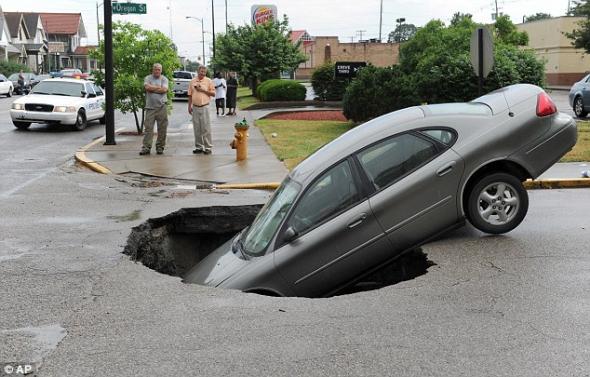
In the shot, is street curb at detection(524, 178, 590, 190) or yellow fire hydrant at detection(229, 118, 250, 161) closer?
street curb at detection(524, 178, 590, 190)

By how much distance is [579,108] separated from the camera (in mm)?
23828

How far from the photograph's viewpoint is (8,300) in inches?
231

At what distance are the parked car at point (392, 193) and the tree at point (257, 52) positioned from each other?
37430mm

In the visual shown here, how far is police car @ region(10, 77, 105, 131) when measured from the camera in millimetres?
22188

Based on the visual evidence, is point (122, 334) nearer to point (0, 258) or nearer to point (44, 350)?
point (44, 350)

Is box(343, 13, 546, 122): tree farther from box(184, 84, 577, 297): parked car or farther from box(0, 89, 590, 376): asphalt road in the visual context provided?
box(184, 84, 577, 297): parked car

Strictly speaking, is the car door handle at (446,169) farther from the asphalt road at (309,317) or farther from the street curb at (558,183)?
the street curb at (558,183)

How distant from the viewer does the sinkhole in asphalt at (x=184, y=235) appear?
8461mm

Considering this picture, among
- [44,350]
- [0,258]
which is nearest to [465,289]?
[44,350]

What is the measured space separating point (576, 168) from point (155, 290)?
28.4 feet

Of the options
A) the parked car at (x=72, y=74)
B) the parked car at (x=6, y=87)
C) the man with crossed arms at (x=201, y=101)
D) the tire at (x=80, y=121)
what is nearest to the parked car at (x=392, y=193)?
the man with crossed arms at (x=201, y=101)

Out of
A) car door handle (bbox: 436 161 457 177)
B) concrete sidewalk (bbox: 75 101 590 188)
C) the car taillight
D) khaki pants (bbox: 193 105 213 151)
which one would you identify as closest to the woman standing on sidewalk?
concrete sidewalk (bbox: 75 101 590 188)

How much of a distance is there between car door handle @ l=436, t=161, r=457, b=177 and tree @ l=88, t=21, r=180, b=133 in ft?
45.4

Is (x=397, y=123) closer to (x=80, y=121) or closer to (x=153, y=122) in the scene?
(x=153, y=122)
